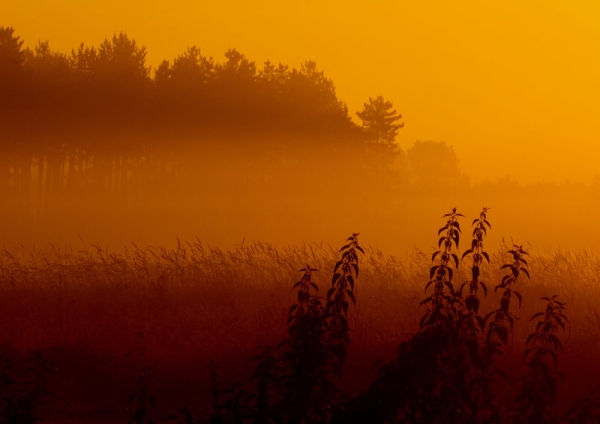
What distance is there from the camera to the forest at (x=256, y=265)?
7121 mm

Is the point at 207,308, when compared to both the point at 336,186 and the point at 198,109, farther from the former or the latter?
the point at 336,186

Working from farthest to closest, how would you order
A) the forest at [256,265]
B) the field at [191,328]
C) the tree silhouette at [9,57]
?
the tree silhouette at [9,57] < the field at [191,328] < the forest at [256,265]

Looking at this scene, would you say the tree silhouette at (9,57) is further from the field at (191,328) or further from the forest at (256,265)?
the field at (191,328)

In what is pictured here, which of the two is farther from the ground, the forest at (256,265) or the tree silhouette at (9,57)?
the tree silhouette at (9,57)

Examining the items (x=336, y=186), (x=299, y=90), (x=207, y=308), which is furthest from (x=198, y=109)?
(x=207, y=308)

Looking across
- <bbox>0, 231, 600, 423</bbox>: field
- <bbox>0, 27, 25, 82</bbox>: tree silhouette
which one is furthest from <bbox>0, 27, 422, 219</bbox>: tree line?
<bbox>0, 231, 600, 423</bbox>: field

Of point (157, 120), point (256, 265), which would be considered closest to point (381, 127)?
point (157, 120)

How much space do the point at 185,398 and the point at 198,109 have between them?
5292 centimetres

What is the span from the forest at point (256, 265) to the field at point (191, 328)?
0.05 meters

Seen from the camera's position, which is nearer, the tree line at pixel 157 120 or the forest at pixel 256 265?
the forest at pixel 256 265

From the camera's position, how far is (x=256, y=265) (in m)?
17.4

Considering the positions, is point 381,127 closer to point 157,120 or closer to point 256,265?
point 157,120

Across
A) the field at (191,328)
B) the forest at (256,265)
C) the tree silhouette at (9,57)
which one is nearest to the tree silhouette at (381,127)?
the forest at (256,265)

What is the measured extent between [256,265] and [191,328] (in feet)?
17.1
